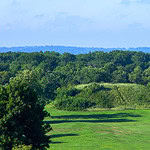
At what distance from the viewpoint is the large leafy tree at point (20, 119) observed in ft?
130

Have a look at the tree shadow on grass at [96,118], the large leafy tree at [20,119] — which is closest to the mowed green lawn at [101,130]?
the tree shadow on grass at [96,118]

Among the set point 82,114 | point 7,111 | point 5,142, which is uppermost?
point 7,111

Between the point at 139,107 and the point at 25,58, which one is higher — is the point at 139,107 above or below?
below

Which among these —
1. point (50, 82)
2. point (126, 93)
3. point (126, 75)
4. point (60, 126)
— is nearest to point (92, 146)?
point (60, 126)

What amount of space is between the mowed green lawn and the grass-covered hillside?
6.56 metres

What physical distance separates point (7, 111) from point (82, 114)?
6225 cm

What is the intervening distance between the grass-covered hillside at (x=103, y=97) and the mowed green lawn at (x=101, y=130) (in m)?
6.56

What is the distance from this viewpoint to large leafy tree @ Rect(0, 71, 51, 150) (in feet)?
130

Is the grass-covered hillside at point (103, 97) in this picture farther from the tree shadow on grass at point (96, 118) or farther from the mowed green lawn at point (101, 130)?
the tree shadow on grass at point (96, 118)

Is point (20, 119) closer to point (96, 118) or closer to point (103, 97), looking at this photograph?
point (96, 118)

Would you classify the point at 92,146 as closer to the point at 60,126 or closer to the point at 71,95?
the point at 60,126

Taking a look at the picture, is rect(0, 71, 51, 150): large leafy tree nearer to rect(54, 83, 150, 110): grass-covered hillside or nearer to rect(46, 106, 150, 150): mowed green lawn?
rect(46, 106, 150, 150): mowed green lawn

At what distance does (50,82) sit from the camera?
134875 mm

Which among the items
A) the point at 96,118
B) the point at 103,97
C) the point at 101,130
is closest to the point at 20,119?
the point at 101,130
